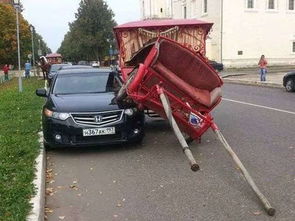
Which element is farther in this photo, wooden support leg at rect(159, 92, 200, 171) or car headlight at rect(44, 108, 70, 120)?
car headlight at rect(44, 108, 70, 120)

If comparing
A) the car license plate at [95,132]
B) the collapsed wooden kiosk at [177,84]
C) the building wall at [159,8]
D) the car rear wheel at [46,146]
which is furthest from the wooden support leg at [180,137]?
the building wall at [159,8]

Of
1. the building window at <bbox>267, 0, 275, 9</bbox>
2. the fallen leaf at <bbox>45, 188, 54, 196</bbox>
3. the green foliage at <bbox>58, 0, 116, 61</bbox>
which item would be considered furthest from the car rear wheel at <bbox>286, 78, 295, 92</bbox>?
the green foliage at <bbox>58, 0, 116, 61</bbox>

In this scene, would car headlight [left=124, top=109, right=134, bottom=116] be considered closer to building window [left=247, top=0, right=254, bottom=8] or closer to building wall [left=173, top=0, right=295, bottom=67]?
building wall [left=173, top=0, right=295, bottom=67]

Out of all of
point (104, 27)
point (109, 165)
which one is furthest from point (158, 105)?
point (104, 27)

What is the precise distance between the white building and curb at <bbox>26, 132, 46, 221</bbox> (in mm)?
51305

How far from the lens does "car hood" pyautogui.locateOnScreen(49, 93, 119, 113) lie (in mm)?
9391

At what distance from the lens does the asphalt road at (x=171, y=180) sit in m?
5.92

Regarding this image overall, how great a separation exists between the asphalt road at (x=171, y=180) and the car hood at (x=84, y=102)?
2.72 feet

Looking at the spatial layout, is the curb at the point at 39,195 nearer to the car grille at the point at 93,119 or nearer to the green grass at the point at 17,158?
the green grass at the point at 17,158

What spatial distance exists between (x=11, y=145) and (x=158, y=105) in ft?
9.12

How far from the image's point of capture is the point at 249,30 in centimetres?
6075

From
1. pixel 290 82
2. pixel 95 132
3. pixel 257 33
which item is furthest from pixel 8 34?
pixel 95 132

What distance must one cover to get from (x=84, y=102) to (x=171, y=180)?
10.0ft

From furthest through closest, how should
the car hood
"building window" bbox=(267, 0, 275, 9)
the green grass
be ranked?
1. "building window" bbox=(267, 0, 275, 9)
2. the car hood
3. the green grass
